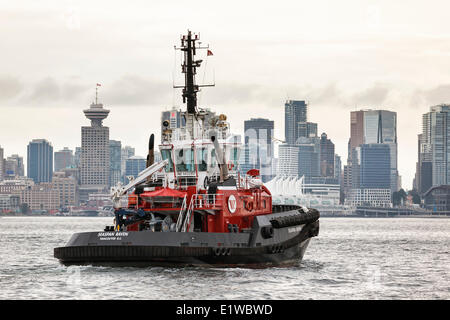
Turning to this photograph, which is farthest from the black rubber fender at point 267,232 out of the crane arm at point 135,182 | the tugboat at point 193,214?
the crane arm at point 135,182

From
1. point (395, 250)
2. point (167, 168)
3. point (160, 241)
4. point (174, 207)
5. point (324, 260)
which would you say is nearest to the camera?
point (160, 241)

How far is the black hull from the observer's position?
37219mm

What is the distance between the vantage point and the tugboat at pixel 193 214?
123ft

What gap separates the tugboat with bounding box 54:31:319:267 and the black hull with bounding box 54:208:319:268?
0.04m

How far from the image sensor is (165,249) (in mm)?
37156

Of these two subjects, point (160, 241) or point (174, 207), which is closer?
point (160, 241)

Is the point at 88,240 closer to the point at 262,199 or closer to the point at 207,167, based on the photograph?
the point at 207,167

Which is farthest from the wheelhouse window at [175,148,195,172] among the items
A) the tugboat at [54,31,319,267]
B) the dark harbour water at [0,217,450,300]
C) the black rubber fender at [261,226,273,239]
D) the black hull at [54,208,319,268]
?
the dark harbour water at [0,217,450,300]

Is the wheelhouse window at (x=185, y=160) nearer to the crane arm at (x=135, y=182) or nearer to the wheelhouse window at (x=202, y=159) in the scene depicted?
the wheelhouse window at (x=202, y=159)

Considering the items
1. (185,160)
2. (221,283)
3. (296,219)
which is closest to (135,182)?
(185,160)

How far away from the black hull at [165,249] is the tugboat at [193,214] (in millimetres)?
40

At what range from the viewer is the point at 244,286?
1373 inches
